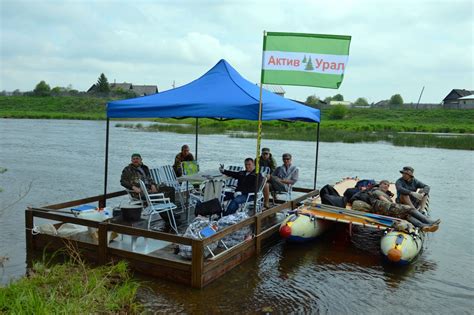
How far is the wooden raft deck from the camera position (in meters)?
5.70

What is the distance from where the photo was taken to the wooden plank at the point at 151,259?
5.77m

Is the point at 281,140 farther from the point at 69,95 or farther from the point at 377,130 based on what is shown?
the point at 69,95

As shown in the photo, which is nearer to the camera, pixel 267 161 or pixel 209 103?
pixel 209 103

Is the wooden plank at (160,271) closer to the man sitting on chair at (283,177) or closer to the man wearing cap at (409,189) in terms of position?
the man sitting on chair at (283,177)

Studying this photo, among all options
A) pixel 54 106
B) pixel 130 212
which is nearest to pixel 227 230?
pixel 130 212

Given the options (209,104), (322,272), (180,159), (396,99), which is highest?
(396,99)

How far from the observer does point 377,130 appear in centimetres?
4262

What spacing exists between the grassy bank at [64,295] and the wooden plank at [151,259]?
0.74 meters

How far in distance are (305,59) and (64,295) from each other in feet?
14.5

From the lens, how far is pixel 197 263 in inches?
221

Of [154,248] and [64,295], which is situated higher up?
[64,295]

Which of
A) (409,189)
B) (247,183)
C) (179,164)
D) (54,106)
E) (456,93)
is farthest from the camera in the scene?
(456,93)

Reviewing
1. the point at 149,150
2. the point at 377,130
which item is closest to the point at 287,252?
the point at 149,150

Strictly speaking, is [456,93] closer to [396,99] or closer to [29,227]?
[396,99]
